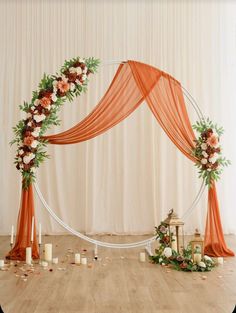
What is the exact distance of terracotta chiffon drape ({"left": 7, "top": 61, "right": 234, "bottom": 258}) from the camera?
19.2 ft

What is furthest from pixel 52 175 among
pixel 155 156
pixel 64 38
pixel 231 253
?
pixel 231 253

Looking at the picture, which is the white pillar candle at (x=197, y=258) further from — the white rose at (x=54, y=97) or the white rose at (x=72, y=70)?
the white rose at (x=72, y=70)

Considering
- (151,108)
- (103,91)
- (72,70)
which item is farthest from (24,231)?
(103,91)

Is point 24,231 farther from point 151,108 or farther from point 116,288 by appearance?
point 151,108

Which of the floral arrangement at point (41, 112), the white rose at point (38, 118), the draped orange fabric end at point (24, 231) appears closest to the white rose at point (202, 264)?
the draped orange fabric end at point (24, 231)

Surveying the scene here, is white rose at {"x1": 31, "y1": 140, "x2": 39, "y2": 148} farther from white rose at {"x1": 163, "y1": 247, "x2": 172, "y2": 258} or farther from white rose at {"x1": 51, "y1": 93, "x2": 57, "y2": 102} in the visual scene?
white rose at {"x1": 163, "y1": 247, "x2": 172, "y2": 258}

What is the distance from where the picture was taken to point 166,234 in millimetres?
5645

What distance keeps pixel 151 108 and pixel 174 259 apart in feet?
5.74

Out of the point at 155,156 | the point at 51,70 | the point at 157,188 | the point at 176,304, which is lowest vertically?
the point at 176,304

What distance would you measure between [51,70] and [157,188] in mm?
2506

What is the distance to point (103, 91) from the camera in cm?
800

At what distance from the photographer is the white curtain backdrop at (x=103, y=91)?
7.90 meters

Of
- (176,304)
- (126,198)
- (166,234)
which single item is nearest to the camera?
(176,304)

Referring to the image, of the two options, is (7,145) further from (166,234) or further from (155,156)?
(166,234)
